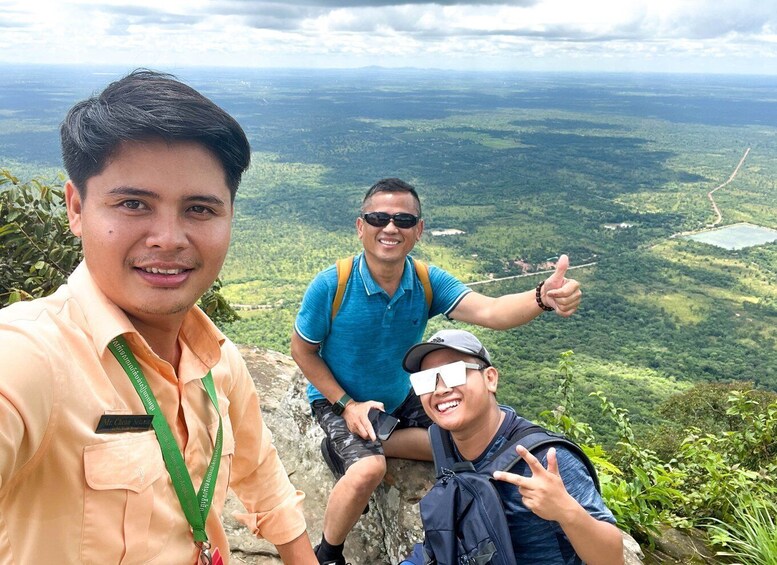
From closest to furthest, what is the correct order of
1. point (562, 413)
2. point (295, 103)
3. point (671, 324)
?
point (562, 413) → point (671, 324) → point (295, 103)

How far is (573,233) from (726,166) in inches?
2636

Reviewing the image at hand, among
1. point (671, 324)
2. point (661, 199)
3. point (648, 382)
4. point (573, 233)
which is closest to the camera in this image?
point (648, 382)

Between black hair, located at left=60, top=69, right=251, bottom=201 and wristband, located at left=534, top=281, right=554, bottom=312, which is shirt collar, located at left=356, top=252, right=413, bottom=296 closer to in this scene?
wristband, located at left=534, top=281, right=554, bottom=312

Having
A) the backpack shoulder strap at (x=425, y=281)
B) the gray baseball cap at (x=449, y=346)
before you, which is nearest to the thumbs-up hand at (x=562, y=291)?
the gray baseball cap at (x=449, y=346)

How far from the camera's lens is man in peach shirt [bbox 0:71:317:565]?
1046mm

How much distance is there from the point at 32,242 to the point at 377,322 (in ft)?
8.24

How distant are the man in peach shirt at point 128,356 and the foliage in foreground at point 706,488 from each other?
2.92 m

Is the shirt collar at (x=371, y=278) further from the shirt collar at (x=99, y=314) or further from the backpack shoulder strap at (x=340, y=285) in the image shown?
the shirt collar at (x=99, y=314)

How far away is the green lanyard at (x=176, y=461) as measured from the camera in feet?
4.05

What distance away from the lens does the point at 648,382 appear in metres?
30.6

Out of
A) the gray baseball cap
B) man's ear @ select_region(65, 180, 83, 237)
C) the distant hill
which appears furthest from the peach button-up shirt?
the distant hill

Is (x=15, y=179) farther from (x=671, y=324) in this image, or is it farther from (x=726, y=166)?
(x=726, y=166)

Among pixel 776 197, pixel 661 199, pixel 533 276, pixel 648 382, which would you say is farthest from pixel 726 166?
pixel 648 382

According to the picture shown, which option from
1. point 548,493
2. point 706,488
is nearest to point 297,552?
point 548,493
